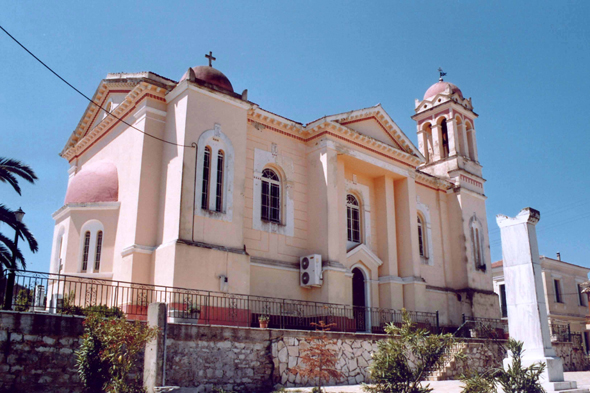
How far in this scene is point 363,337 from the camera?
15703mm

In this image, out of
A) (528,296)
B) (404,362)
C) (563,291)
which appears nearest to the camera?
(404,362)

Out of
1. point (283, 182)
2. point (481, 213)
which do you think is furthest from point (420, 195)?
point (283, 182)

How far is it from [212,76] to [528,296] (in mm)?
12500

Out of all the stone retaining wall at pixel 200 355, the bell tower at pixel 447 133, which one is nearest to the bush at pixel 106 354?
the stone retaining wall at pixel 200 355

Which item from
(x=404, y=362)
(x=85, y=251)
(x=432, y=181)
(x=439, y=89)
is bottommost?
(x=404, y=362)

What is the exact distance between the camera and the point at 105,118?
19828 millimetres

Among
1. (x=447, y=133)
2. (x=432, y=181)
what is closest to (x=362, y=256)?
(x=432, y=181)

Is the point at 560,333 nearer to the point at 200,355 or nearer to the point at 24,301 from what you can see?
the point at 200,355

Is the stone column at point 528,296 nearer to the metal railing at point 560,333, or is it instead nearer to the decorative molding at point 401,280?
the decorative molding at point 401,280

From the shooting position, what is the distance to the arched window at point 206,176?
55.5ft

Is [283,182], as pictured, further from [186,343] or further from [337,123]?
[186,343]

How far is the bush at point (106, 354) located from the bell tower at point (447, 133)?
2031 centimetres

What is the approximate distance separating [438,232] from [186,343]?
55.8 ft

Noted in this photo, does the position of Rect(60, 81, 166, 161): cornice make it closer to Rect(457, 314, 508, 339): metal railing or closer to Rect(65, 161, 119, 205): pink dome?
Rect(65, 161, 119, 205): pink dome
